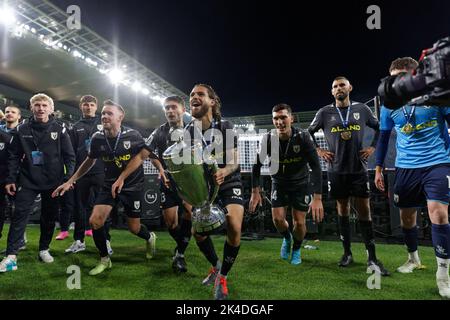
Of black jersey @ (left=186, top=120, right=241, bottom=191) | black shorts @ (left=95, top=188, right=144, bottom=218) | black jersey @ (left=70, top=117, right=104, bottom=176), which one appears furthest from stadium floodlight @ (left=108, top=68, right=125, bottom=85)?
black jersey @ (left=186, top=120, right=241, bottom=191)

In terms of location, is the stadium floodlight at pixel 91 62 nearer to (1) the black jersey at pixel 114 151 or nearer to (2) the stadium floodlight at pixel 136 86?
(2) the stadium floodlight at pixel 136 86

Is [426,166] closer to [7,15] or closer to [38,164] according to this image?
[38,164]

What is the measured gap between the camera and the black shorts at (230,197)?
124 inches

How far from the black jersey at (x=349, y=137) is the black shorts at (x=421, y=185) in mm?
680

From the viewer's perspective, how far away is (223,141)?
316 cm

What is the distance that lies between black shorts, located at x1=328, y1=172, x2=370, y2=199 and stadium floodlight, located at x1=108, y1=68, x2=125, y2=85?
828 inches

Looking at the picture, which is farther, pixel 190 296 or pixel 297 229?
pixel 297 229

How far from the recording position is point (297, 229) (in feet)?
14.8

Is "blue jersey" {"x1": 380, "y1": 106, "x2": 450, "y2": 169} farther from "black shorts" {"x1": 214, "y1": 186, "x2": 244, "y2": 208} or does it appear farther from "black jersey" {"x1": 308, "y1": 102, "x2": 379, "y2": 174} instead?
"black shorts" {"x1": 214, "y1": 186, "x2": 244, "y2": 208}

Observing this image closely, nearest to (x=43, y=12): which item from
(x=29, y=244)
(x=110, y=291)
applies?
(x=29, y=244)

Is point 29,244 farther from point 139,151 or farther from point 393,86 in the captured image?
point 393,86

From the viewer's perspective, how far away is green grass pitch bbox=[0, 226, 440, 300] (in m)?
3.01

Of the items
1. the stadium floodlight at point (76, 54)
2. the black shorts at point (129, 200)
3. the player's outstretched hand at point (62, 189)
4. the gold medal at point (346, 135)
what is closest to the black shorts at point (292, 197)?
the gold medal at point (346, 135)
